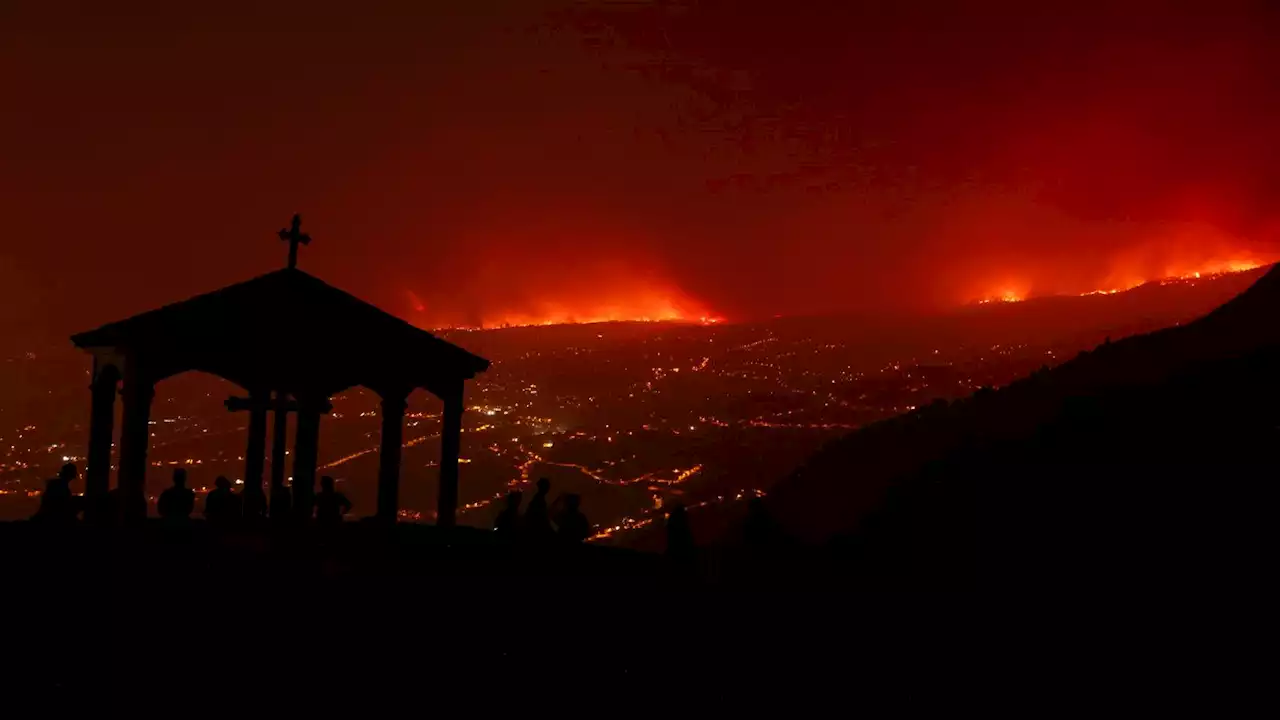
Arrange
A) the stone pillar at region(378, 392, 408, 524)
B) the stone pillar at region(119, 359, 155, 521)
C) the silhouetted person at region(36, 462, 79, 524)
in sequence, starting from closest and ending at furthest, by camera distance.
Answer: the silhouetted person at region(36, 462, 79, 524) < the stone pillar at region(119, 359, 155, 521) < the stone pillar at region(378, 392, 408, 524)

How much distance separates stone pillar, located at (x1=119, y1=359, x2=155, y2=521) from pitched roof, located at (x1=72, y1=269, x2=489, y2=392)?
A: 318mm

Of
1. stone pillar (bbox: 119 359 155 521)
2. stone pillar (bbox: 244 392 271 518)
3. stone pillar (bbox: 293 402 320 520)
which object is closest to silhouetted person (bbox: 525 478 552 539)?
stone pillar (bbox: 293 402 320 520)

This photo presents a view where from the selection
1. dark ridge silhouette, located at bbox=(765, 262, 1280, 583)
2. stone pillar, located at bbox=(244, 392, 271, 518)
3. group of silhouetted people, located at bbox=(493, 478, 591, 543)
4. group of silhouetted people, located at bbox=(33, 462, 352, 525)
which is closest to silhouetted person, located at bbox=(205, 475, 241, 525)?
group of silhouetted people, located at bbox=(33, 462, 352, 525)

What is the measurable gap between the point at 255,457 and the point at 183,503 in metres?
3.64

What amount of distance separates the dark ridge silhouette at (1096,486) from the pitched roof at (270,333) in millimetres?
7442

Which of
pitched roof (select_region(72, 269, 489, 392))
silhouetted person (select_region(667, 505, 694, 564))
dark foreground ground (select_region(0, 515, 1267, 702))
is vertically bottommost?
dark foreground ground (select_region(0, 515, 1267, 702))

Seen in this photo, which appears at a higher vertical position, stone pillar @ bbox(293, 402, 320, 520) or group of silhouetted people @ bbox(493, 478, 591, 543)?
stone pillar @ bbox(293, 402, 320, 520)

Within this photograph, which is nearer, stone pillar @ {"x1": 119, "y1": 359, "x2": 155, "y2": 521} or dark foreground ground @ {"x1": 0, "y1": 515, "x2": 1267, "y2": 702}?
dark foreground ground @ {"x1": 0, "y1": 515, "x2": 1267, "y2": 702}

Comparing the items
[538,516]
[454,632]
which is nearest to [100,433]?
[538,516]

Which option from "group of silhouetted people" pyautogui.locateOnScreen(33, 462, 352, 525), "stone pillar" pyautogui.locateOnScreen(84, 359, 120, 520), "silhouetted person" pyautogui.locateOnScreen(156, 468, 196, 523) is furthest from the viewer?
"stone pillar" pyautogui.locateOnScreen(84, 359, 120, 520)

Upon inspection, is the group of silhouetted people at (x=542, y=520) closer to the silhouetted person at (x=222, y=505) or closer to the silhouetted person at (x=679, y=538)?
the silhouetted person at (x=679, y=538)

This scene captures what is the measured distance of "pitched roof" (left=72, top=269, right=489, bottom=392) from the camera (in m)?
13.3

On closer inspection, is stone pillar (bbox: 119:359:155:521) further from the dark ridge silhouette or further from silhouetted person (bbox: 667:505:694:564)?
the dark ridge silhouette

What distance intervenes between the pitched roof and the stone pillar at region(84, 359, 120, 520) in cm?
48
